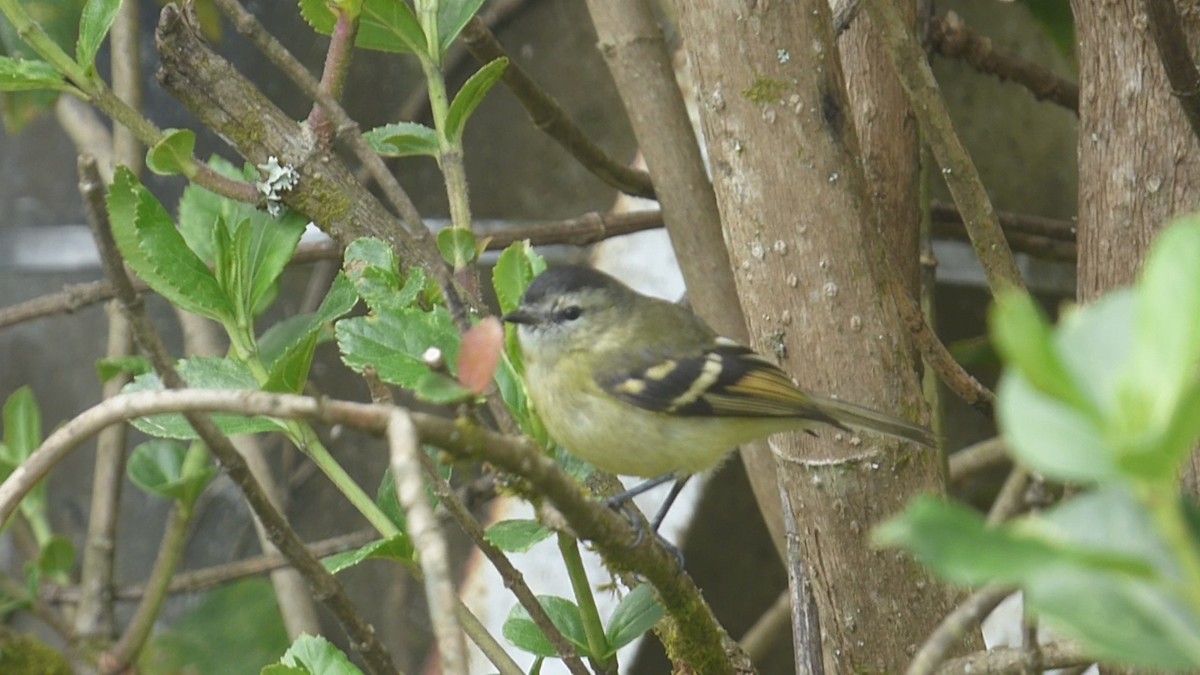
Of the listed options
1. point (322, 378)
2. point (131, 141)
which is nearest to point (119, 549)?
point (322, 378)

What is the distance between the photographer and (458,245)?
1.33 metres

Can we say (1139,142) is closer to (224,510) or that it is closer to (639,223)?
(639,223)

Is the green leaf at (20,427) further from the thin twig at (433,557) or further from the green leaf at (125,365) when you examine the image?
the thin twig at (433,557)

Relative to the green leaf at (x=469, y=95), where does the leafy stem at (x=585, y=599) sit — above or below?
below

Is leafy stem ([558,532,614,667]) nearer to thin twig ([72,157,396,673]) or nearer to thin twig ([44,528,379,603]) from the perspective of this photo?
thin twig ([72,157,396,673])

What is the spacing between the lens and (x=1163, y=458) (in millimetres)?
408

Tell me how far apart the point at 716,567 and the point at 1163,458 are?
89.3 inches

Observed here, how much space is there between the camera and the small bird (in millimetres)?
1578

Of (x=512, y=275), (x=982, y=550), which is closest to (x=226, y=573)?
(x=512, y=275)

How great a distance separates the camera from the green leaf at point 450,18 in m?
1.40

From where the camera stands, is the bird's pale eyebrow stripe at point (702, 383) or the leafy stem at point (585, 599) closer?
the leafy stem at point (585, 599)

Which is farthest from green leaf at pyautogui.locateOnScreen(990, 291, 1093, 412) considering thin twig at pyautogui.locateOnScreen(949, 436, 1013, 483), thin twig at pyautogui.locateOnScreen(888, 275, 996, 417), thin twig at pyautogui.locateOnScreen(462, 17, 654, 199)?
thin twig at pyautogui.locateOnScreen(949, 436, 1013, 483)

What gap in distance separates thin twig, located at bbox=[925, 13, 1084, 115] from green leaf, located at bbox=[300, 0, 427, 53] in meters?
1.04

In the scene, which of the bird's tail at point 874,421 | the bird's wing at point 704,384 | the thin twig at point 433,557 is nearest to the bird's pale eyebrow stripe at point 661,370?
the bird's wing at point 704,384
